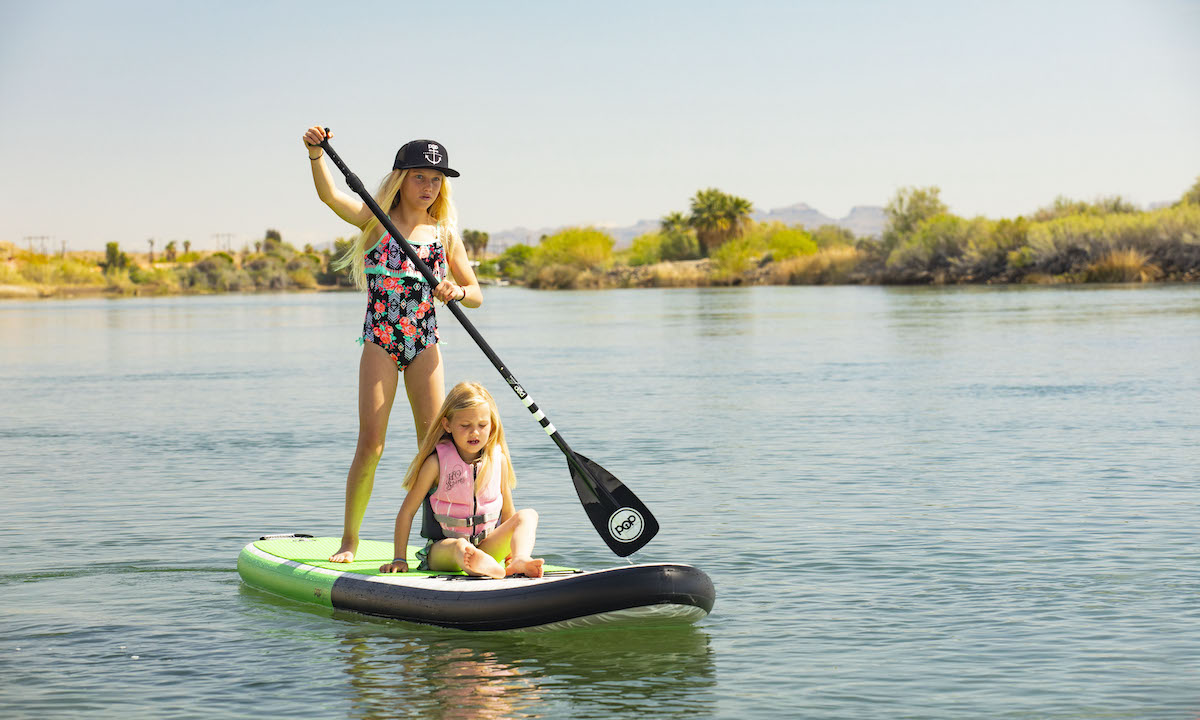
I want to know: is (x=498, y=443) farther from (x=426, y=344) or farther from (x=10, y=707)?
(x=10, y=707)

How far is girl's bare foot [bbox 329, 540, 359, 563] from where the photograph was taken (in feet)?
23.4

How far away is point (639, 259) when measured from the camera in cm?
14362

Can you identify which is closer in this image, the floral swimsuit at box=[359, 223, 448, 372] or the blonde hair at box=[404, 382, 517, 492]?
the blonde hair at box=[404, 382, 517, 492]

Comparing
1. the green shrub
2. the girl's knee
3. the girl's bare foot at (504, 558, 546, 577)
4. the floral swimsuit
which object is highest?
the green shrub

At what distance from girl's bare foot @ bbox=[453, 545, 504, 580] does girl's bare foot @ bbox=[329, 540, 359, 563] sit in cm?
90

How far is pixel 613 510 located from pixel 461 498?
2.70 ft

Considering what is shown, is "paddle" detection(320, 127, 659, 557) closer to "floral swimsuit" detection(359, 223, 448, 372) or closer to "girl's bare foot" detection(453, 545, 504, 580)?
"floral swimsuit" detection(359, 223, 448, 372)

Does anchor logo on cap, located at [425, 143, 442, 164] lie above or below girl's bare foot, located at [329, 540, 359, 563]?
above

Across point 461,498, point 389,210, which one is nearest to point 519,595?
point 461,498

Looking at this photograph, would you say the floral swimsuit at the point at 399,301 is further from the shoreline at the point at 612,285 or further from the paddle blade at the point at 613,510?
the shoreline at the point at 612,285

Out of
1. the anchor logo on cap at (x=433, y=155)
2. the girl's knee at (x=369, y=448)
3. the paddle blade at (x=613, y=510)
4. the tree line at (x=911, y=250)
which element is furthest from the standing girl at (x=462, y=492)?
the tree line at (x=911, y=250)

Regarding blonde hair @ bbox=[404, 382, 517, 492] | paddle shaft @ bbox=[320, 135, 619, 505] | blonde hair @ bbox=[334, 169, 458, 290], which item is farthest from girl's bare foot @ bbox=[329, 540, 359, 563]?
blonde hair @ bbox=[334, 169, 458, 290]

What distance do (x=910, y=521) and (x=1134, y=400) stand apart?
883cm

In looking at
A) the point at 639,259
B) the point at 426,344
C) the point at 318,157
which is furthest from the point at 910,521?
the point at 639,259
